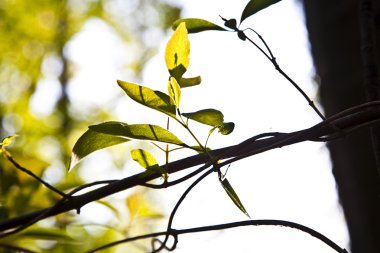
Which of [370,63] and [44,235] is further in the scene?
[44,235]

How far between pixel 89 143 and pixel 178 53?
4.0 inches

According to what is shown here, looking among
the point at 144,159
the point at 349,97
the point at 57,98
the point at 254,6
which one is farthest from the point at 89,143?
the point at 57,98

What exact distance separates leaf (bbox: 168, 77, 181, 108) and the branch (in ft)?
0.14

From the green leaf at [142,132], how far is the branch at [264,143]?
0.02 meters

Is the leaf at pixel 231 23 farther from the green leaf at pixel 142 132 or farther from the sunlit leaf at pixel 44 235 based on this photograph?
the sunlit leaf at pixel 44 235

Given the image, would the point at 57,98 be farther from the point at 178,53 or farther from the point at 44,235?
the point at 178,53

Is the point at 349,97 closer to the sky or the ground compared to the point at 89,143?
closer to the sky

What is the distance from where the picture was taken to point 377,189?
2.10 ft

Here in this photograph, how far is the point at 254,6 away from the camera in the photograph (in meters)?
0.36

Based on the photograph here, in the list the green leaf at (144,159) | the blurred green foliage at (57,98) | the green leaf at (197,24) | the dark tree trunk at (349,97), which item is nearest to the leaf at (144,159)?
the green leaf at (144,159)

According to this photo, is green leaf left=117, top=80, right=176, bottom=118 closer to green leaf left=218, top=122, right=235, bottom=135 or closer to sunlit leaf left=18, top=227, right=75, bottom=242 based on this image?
green leaf left=218, top=122, right=235, bottom=135

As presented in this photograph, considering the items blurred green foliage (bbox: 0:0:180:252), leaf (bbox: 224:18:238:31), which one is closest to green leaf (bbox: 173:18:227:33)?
leaf (bbox: 224:18:238:31)

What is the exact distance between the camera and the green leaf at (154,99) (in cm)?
33

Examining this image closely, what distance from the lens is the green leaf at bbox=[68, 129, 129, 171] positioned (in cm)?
36
